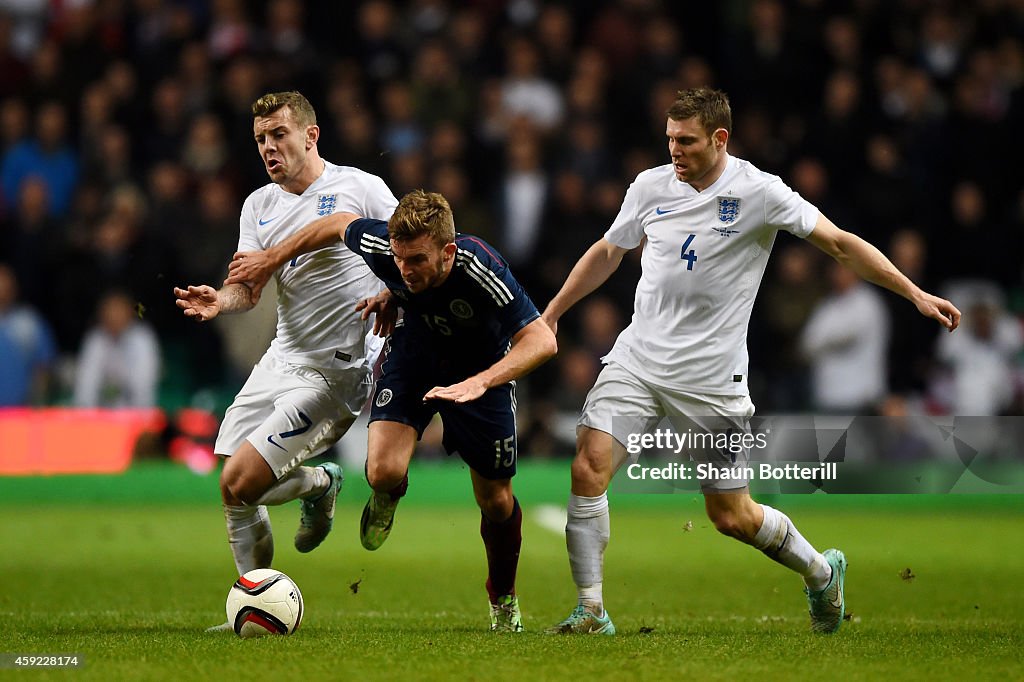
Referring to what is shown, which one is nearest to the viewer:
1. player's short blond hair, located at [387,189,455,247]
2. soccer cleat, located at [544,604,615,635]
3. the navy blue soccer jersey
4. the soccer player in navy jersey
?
player's short blond hair, located at [387,189,455,247]

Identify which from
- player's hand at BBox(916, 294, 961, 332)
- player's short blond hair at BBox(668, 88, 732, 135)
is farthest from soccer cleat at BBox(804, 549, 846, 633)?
player's short blond hair at BBox(668, 88, 732, 135)

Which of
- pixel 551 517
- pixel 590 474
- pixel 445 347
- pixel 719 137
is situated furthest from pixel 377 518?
pixel 551 517

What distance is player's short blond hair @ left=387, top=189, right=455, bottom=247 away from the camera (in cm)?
600

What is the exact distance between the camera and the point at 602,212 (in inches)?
511

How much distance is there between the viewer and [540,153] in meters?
13.8

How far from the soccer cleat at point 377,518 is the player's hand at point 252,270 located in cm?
114

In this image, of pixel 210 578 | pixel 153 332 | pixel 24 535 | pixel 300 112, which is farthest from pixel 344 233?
pixel 153 332

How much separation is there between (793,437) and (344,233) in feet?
19.4

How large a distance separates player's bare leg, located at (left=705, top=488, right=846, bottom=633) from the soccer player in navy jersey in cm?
100

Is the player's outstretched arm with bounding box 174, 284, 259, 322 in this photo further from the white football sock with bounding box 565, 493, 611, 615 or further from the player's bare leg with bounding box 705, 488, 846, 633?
the player's bare leg with bounding box 705, 488, 846, 633

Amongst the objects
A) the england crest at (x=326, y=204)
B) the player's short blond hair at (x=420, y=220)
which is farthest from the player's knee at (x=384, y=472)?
the england crest at (x=326, y=204)

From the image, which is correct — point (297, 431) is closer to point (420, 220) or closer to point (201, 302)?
point (201, 302)

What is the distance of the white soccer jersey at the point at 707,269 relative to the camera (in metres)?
6.69

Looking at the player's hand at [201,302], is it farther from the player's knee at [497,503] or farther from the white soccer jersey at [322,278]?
the player's knee at [497,503]
